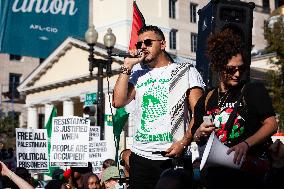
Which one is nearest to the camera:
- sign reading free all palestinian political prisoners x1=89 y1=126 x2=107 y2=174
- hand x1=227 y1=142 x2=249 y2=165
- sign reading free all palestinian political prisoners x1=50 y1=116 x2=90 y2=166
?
hand x1=227 y1=142 x2=249 y2=165

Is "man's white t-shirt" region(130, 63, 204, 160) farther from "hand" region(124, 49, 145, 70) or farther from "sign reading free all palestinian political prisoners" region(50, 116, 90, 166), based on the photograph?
"sign reading free all palestinian political prisoners" region(50, 116, 90, 166)

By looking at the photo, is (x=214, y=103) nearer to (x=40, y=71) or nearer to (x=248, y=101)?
(x=248, y=101)

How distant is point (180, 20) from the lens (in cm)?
5169

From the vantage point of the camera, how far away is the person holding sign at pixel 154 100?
430 cm

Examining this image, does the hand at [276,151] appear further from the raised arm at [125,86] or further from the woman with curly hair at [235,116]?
the raised arm at [125,86]

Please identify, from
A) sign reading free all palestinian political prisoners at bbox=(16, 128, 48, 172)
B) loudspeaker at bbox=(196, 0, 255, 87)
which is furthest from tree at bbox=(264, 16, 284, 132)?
sign reading free all palestinian political prisoners at bbox=(16, 128, 48, 172)

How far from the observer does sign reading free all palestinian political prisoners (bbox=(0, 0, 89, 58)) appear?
1883 cm

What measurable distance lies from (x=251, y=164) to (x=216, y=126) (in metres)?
0.33

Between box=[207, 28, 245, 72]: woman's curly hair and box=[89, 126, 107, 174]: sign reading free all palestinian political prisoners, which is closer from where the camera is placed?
box=[207, 28, 245, 72]: woman's curly hair

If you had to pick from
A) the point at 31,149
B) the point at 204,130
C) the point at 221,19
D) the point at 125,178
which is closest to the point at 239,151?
the point at 204,130

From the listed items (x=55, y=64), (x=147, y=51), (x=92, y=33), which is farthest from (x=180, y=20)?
(x=147, y=51)

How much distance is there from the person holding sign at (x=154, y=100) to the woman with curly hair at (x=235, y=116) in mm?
573

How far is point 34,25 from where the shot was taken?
19484mm

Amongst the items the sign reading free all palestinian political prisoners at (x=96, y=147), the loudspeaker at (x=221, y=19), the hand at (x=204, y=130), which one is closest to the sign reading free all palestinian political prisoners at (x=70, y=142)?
the sign reading free all palestinian political prisoners at (x=96, y=147)
